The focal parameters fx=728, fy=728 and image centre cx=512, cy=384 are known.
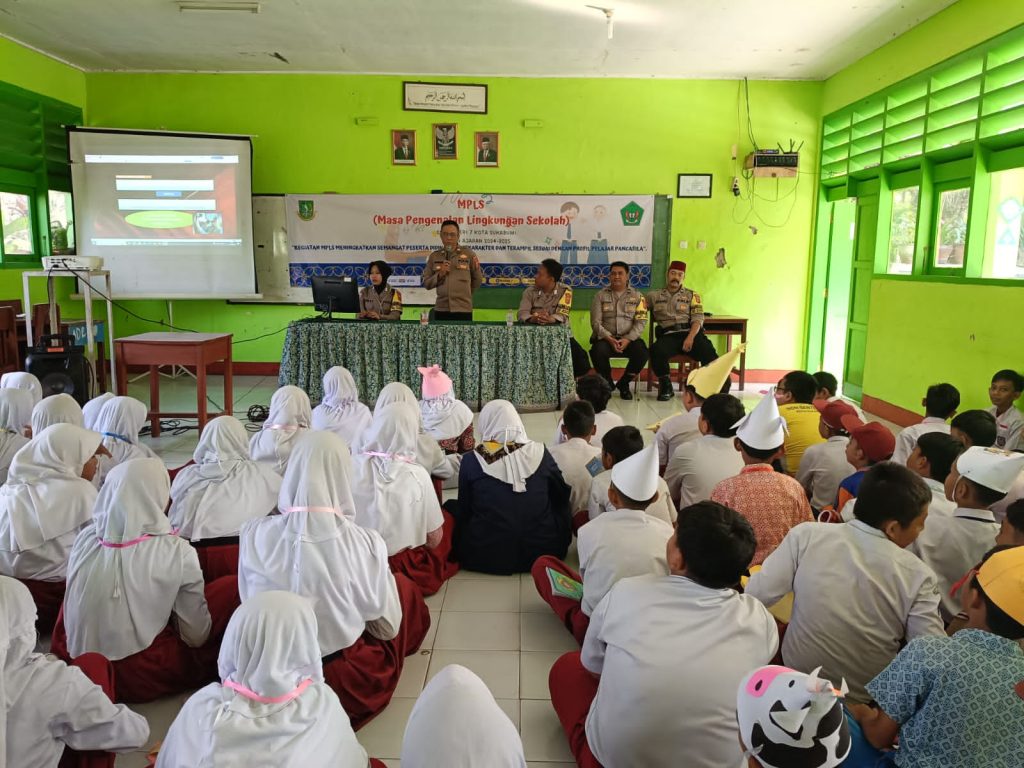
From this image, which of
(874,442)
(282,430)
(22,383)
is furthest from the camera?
(22,383)

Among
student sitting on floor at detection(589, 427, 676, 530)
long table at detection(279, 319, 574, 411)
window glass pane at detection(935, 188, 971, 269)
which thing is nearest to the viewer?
student sitting on floor at detection(589, 427, 676, 530)

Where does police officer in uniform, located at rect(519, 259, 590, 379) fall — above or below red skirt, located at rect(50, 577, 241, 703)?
above

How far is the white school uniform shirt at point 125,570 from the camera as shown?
201 cm

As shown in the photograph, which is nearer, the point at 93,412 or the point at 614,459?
the point at 614,459

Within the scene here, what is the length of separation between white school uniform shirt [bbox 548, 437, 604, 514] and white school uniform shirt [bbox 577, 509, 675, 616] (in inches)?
41.2

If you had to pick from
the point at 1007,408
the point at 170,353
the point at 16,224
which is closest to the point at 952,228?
the point at 1007,408

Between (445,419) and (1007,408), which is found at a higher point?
(1007,408)

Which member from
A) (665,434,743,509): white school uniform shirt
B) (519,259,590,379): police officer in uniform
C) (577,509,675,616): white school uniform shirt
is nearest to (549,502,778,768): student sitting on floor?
(577,509,675,616): white school uniform shirt

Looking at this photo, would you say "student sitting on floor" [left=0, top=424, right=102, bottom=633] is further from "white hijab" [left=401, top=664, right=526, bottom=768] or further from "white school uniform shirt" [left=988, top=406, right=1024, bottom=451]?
"white school uniform shirt" [left=988, top=406, right=1024, bottom=451]

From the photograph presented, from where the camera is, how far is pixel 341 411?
4035 millimetres

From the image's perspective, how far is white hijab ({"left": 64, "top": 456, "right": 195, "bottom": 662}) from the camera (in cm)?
201

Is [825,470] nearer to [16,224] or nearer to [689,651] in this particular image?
[689,651]

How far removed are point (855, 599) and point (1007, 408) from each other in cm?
316

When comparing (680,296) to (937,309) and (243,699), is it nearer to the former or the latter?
(937,309)
